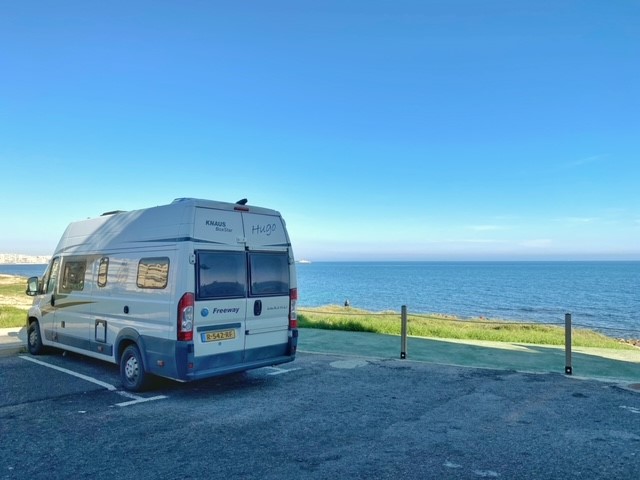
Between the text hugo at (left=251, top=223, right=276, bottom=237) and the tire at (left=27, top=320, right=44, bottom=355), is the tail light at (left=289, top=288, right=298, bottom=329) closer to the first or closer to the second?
the text hugo at (left=251, top=223, right=276, bottom=237)

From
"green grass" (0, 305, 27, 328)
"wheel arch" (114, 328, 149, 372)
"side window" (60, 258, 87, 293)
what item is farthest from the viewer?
"green grass" (0, 305, 27, 328)

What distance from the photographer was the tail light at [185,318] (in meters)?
6.34

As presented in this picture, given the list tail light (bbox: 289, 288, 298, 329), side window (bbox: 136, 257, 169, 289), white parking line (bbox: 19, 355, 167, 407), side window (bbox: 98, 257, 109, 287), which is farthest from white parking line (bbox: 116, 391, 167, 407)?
tail light (bbox: 289, 288, 298, 329)

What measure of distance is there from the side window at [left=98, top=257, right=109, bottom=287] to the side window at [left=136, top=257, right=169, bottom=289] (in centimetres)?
110

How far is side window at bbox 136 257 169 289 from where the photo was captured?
21.9ft

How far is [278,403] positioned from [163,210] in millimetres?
3251

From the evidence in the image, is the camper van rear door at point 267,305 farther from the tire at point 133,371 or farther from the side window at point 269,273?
the tire at point 133,371

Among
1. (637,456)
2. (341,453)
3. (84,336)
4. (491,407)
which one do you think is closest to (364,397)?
(491,407)

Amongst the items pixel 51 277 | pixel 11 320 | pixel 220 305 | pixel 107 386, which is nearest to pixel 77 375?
pixel 107 386

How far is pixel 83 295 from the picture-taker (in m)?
8.37

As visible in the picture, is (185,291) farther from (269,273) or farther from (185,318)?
(269,273)

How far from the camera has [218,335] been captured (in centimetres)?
677

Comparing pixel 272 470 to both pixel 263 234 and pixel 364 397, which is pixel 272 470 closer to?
pixel 364 397

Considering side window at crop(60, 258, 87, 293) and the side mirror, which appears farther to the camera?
the side mirror
